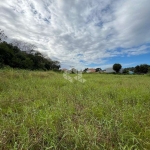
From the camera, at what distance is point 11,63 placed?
67.9 ft

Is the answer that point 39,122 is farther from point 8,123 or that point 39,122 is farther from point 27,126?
point 8,123

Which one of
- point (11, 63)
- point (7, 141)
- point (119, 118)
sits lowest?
point (7, 141)

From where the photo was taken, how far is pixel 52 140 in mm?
1314

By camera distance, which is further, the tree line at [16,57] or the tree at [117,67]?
the tree at [117,67]

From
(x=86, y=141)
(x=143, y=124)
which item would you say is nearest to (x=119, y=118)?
(x=143, y=124)

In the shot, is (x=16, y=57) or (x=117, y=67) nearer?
(x=16, y=57)

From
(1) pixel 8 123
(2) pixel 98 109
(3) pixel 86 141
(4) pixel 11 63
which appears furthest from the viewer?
(4) pixel 11 63

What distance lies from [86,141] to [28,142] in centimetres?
68

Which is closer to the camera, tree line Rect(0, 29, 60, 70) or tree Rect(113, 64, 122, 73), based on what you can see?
Answer: tree line Rect(0, 29, 60, 70)

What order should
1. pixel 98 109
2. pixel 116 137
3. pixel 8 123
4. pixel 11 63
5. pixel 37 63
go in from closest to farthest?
pixel 116 137, pixel 8 123, pixel 98 109, pixel 11 63, pixel 37 63

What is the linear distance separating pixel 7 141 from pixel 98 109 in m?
1.54

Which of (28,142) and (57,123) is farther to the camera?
(57,123)

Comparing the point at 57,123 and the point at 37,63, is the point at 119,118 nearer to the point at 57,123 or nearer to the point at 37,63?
the point at 57,123

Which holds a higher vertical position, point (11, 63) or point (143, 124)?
point (11, 63)
